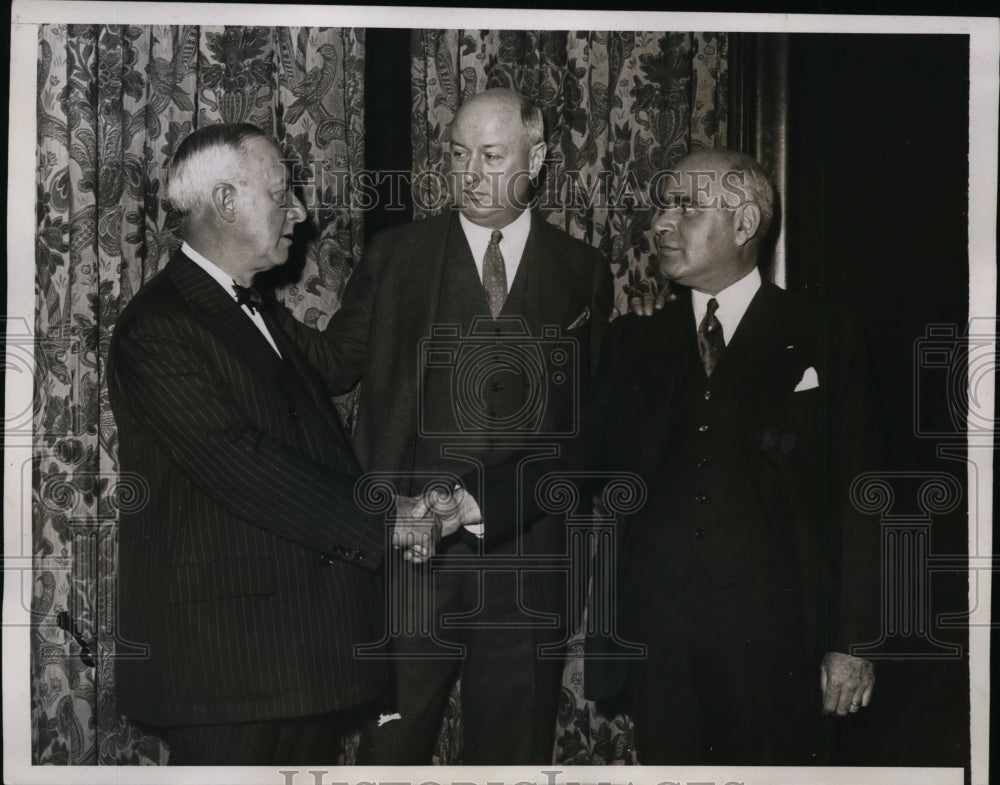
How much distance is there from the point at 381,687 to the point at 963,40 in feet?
8.57

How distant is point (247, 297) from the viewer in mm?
3236

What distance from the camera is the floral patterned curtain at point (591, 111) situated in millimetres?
3342

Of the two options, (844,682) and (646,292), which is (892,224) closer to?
(646,292)

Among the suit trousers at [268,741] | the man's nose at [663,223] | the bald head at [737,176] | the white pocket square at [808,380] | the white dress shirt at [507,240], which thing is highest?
the bald head at [737,176]

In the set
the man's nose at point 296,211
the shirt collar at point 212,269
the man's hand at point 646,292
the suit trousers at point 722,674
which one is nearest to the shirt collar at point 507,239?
the man's hand at point 646,292

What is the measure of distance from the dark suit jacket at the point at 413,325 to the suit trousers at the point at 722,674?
409 mm

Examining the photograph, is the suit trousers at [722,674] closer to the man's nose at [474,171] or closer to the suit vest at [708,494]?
the suit vest at [708,494]

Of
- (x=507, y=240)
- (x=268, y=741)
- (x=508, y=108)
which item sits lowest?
(x=268, y=741)

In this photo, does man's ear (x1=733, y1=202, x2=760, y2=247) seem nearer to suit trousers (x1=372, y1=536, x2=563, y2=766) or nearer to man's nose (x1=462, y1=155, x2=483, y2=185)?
man's nose (x1=462, y1=155, x2=483, y2=185)

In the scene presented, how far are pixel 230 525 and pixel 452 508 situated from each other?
0.63 meters

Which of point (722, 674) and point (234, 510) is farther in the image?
point (722, 674)

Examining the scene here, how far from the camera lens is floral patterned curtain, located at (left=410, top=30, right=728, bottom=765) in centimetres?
334

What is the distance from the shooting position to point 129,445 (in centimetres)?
329

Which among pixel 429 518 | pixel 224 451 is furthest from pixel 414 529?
pixel 224 451
